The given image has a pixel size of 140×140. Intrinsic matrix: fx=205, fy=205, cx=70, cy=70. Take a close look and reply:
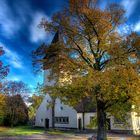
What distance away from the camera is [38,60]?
17.7 meters

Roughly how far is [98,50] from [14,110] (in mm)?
36519

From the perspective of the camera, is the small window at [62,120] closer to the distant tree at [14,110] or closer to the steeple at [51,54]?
the distant tree at [14,110]

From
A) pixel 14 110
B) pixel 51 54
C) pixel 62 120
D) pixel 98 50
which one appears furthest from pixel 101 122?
pixel 14 110

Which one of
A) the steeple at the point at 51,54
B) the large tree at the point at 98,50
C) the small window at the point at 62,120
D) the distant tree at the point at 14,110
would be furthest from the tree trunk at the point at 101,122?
the distant tree at the point at 14,110

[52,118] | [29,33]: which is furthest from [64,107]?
[29,33]

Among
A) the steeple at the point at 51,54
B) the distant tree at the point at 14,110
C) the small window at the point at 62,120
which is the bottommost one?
the small window at the point at 62,120

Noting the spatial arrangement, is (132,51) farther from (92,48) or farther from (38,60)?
(38,60)

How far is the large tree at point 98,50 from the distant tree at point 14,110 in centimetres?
3271

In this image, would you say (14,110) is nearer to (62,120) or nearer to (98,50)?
(62,120)

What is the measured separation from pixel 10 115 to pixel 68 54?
36.4 metres

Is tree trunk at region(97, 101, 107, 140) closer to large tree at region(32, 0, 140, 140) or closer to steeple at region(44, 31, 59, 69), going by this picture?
large tree at region(32, 0, 140, 140)

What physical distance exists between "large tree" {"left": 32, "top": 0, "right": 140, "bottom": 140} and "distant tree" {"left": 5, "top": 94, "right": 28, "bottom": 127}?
107 ft

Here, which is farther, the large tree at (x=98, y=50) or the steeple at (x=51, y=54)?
the steeple at (x=51, y=54)

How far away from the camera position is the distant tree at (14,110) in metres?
47.5
